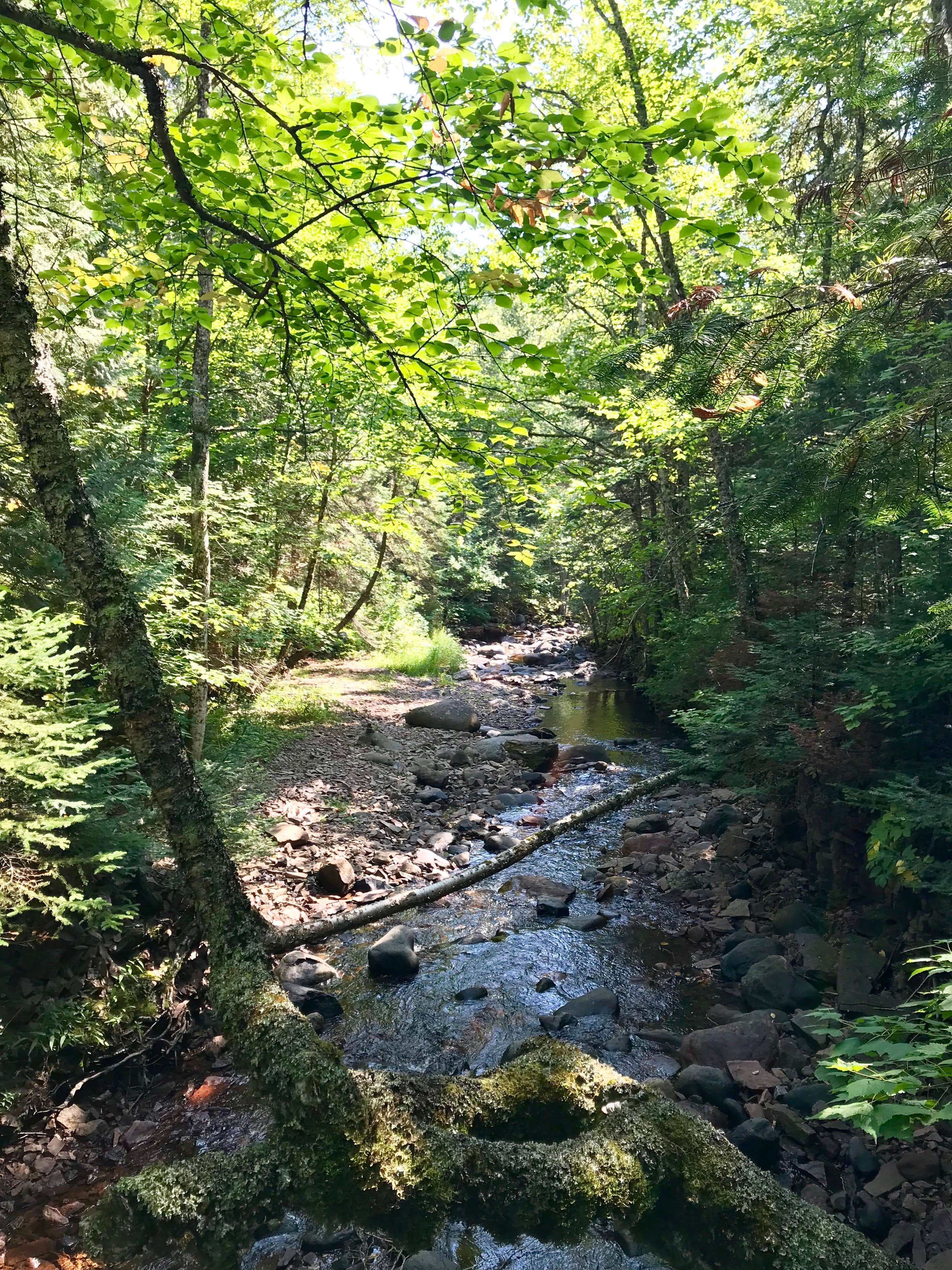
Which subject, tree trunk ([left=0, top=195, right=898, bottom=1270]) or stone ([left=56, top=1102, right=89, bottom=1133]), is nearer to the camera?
tree trunk ([left=0, top=195, right=898, bottom=1270])

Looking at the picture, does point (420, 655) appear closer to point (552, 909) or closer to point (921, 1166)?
point (552, 909)

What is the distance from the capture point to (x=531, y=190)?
271 cm

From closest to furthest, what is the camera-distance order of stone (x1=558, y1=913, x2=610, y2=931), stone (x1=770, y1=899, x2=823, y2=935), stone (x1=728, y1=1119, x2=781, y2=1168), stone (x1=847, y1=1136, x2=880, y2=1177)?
stone (x1=847, y1=1136, x2=880, y2=1177) < stone (x1=728, y1=1119, x2=781, y2=1168) < stone (x1=770, y1=899, x2=823, y2=935) < stone (x1=558, y1=913, x2=610, y2=931)

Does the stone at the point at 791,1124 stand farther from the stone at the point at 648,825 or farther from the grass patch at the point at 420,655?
the grass patch at the point at 420,655

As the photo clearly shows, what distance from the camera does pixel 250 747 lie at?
805 centimetres

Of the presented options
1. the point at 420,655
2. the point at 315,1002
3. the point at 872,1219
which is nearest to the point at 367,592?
the point at 420,655

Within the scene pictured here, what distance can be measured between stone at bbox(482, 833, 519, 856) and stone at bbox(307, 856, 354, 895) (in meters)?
1.97

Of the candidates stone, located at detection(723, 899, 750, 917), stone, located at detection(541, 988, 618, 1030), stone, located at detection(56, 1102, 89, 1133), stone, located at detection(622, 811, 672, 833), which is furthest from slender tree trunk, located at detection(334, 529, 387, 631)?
stone, located at detection(56, 1102, 89, 1133)

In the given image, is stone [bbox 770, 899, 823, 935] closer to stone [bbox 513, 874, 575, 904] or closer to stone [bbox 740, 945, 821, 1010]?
stone [bbox 740, 945, 821, 1010]

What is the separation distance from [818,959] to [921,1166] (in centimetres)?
200

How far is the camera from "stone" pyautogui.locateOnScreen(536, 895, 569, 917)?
705 cm

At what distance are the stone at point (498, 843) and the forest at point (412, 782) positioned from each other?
170 millimetres

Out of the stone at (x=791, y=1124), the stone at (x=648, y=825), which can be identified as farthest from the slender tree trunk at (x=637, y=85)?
the stone at (x=791, y=1124)

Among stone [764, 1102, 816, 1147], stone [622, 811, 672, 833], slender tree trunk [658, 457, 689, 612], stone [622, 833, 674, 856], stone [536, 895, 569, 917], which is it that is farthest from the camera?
slender tree trunk [658, 457, 689, 612]
